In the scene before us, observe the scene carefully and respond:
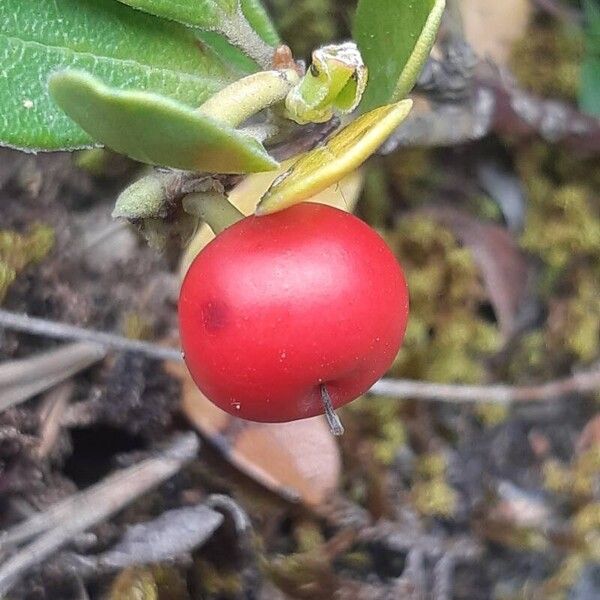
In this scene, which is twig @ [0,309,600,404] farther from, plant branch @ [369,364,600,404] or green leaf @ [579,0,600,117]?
green leaf @ [579,0,600,117]

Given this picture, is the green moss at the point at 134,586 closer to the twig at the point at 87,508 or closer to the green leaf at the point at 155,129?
the twig at the point at 87,508

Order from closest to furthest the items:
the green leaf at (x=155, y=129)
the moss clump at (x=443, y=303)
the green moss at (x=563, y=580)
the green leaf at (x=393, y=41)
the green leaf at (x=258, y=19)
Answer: the green leaf at (x=155, y=129)
the green leaf at (x=393, y=41)
the green leaf at (x=258, y=19)
the green moss at (x=563, y=580)
the moss clump at (x=443, y=303)

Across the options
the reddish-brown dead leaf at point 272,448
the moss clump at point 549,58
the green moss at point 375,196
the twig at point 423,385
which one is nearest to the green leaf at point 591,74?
the moss clump at point 549,58

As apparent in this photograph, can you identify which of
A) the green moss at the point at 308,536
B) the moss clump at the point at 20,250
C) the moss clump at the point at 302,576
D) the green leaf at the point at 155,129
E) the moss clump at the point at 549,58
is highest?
the green leaf at the point at 155,129

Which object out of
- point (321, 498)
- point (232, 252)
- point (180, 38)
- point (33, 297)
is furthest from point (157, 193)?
point (321, 498)

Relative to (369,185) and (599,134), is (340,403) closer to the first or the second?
(369,185)

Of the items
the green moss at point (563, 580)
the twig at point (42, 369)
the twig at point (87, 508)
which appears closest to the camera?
the twig at point (87, 508)

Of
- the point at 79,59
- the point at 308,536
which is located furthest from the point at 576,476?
the point at 79,59
